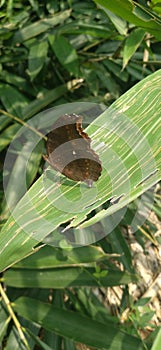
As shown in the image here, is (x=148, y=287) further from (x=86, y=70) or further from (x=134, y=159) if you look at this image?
(x=134, y=159)

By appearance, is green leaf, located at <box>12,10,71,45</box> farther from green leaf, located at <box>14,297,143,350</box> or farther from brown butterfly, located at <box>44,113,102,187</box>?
brown butterfly, located at <box>44,113,102,187</box>

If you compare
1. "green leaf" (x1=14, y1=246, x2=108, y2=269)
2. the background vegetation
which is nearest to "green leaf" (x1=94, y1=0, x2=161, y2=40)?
the background vegetation

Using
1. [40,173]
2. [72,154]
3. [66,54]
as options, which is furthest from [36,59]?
[72,154]

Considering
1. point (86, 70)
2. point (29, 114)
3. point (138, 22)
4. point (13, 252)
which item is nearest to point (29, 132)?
point (29, 114)

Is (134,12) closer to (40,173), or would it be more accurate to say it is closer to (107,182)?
(107,182)

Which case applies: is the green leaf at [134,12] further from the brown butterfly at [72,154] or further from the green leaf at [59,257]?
the green leaf at [59,257]

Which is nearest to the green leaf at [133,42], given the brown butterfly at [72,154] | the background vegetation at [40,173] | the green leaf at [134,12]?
the background vegetation at [40,173]
